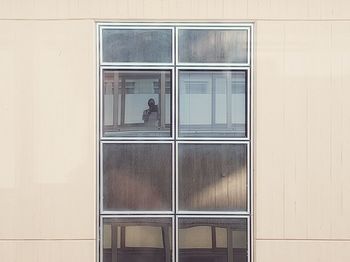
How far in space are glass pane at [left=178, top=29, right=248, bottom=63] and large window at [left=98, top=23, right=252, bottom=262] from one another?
0.01 meters

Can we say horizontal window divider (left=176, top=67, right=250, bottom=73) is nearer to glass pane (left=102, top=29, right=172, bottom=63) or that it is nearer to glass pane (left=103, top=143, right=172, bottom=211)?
glass pane (left=102, top=29, right=172, bottom=63)

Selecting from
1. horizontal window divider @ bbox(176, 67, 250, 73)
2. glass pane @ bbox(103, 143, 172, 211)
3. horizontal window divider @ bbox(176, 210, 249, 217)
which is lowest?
horizontal window divider @ bbox(176, 210, 249, 217)

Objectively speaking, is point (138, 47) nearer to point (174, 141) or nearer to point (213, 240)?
point (174, 141)

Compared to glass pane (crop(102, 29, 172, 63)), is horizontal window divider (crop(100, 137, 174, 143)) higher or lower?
lower

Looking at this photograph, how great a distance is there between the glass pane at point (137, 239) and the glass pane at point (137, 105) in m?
0.90

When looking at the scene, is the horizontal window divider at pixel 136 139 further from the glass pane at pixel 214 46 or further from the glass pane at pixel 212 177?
the glass pane at pixel 214 46

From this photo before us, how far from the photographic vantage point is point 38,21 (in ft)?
16.6

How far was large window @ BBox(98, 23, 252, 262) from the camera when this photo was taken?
16.8 ft

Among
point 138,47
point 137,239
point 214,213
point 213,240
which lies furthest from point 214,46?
point 137,239

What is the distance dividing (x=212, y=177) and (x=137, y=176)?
768 mm

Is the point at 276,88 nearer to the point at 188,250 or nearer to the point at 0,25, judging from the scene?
the point at 188,250

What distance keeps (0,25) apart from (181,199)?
2543 mm

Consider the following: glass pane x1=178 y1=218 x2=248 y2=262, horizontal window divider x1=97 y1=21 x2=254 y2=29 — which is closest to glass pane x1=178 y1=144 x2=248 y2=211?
glass pane x1=178 y1=218 x2=248 y2=262

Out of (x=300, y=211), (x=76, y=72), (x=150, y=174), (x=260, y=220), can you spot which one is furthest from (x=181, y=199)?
(x=76, y=72)
